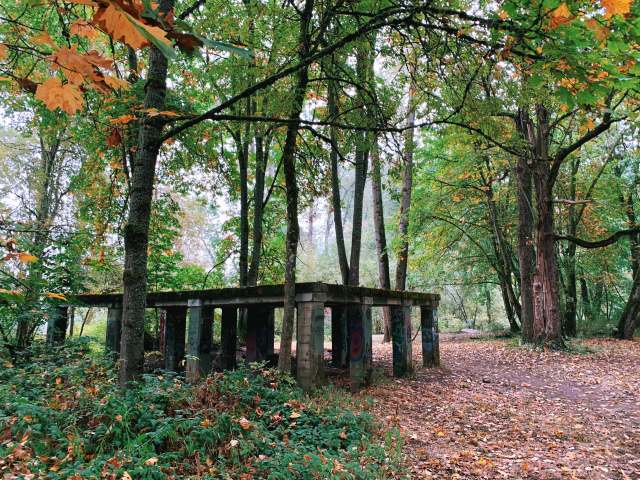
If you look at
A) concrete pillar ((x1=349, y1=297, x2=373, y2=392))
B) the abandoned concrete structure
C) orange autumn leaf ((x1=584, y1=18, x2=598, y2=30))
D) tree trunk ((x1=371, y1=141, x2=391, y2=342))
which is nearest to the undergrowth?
the abandoned concrete structure

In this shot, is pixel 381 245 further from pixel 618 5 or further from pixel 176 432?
pixel 618 5

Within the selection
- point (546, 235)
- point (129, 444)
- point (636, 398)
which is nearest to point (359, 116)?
point (129, 444)

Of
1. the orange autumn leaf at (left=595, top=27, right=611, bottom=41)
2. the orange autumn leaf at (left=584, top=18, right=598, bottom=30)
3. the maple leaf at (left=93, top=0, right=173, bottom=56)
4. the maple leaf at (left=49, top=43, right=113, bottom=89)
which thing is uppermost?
the orange autumn leaf at (left=584, top=18, right=598, bottom=30)

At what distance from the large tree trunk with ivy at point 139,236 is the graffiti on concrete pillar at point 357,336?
3848mm

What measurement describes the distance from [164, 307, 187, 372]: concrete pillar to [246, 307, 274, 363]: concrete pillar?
1.51 m

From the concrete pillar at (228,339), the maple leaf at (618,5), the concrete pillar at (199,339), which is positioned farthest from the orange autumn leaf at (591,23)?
the concrete pillar at (228,339)

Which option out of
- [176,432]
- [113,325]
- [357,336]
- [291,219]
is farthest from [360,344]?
[113,325]

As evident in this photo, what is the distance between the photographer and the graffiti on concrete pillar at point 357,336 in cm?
723

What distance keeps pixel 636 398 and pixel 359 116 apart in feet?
21.9

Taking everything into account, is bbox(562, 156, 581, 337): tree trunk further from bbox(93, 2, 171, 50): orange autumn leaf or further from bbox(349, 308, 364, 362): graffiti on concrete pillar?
bbox(93, 2, 171, 50): orange autumn leaf

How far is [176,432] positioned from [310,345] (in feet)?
8.71

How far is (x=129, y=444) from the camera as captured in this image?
330cm

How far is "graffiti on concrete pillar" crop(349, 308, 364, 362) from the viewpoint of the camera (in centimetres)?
723

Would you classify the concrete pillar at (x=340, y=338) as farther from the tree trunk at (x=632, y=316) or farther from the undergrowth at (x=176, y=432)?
the tree trunk at (x=632, y=316)
